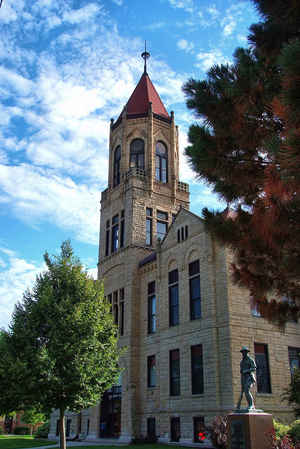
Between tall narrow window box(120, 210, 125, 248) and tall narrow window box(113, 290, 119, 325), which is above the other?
tall narrow window box(120, 210, 125, 248)

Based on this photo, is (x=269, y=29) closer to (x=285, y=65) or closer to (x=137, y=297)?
(x=285, y=65)

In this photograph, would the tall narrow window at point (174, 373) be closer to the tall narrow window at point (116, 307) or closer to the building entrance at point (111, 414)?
the building entrance at point (111, 414)

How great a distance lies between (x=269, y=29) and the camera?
768 cm

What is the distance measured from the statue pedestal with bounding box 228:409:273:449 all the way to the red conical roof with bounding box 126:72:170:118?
3026 cm

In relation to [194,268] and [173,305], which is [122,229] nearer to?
[173,305]

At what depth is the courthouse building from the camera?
2422 centimetres

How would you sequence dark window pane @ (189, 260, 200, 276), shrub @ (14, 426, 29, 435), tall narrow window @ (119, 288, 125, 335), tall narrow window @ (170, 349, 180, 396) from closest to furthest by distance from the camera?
tall narrow window @ (170, 349, 180, 396), dark window pane @ (189, 260, 200, 276), tall narrow window @ (119, 288, 125, 335), shrub @ (14, 426, 29, 435)

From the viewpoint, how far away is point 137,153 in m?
39.7

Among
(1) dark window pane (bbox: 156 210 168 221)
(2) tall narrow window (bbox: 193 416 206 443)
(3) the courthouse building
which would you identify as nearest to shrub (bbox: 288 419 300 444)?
(3) the courthouse building

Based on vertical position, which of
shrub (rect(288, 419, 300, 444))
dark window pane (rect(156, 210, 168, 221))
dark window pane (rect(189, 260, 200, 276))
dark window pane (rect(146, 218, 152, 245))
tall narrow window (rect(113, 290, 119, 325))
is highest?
dark window pane (rect(156, 210, 168, 221))

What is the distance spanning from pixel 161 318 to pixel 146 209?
1067 cm

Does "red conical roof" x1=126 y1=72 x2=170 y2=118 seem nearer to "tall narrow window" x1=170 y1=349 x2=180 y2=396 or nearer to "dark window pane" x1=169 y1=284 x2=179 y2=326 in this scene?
"dark window pane" x1=169 y1=284 x2=179 y2=326

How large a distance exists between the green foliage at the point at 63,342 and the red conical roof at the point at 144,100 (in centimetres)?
2311

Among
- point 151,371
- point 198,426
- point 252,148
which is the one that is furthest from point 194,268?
point 252,148
